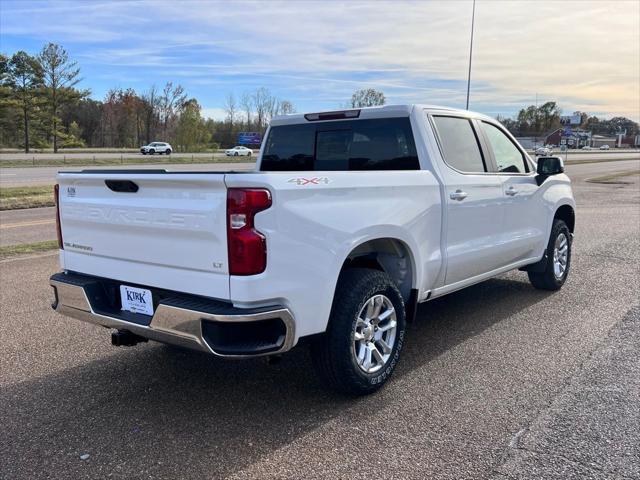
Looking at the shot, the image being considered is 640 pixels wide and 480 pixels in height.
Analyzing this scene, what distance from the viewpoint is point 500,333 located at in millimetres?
5266

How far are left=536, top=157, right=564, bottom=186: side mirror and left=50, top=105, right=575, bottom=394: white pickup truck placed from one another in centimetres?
84

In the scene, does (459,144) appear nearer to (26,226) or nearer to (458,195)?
(458,195)

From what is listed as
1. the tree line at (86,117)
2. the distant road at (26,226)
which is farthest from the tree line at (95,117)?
the distant road at (26,226)

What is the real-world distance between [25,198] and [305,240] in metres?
16.5

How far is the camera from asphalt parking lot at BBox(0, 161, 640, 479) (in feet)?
10.2

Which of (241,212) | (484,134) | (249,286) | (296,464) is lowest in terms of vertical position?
(296,464)

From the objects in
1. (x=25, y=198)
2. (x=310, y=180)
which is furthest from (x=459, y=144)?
(x=25, y=198)

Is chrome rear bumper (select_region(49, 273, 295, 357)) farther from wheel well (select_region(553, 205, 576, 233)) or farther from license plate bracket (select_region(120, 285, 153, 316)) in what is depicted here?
wheel well (select_region(553, 205, 576, 233))

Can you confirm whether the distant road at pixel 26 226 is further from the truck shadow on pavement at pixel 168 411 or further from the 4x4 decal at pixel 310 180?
the 4x4 decal at pixel 310 180

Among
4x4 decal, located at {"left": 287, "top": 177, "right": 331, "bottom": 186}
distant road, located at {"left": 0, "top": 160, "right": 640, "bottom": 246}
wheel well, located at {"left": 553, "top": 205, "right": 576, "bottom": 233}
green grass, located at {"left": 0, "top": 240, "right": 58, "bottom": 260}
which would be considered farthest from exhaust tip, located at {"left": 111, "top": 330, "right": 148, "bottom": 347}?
distant road, located at {"left": 0, "top": 160, "right": 640, "bottom": 246}

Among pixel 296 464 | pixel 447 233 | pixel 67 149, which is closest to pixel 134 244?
pixel 296 464

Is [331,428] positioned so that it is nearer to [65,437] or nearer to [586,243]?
[65,437]

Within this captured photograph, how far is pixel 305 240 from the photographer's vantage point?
336 centimetres

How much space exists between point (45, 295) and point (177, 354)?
101 inches
